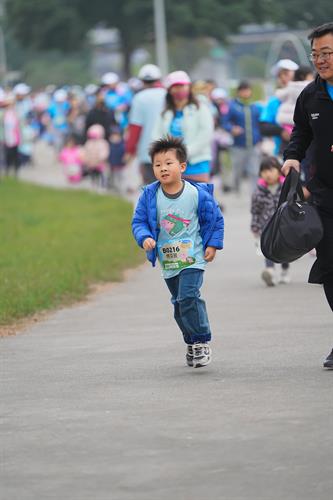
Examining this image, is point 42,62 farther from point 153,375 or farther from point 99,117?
point 153,375

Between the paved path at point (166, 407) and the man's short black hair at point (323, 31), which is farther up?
the man's short black hair at point (323, 31)

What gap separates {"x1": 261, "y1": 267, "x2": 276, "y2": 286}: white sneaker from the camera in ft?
43.1

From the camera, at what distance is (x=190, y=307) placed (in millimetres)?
8648

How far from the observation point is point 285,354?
9.05 meters

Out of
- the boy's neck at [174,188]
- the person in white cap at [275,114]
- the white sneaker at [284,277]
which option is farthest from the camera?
the person in white cap at [275,114]

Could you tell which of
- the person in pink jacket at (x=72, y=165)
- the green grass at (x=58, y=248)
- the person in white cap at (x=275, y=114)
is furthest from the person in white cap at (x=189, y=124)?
the person in pink jacket at (x=72, y=165)

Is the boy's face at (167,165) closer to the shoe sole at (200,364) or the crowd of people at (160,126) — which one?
the shoe sole at (200,364)

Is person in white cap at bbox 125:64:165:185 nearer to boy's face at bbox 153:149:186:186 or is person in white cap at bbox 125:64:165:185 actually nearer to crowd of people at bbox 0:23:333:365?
crowd of people at bbox 0:23:333:365

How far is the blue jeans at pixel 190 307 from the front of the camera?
340 inches

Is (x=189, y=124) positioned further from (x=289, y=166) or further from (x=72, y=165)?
(x=72, y=165)

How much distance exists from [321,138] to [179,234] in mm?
1006

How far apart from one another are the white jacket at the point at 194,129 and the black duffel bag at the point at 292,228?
6069mm

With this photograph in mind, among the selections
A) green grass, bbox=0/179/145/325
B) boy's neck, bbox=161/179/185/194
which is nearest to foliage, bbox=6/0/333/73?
green grass, bbox=0/179/145/325

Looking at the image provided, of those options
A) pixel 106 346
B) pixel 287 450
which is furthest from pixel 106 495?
pixel 106 346
